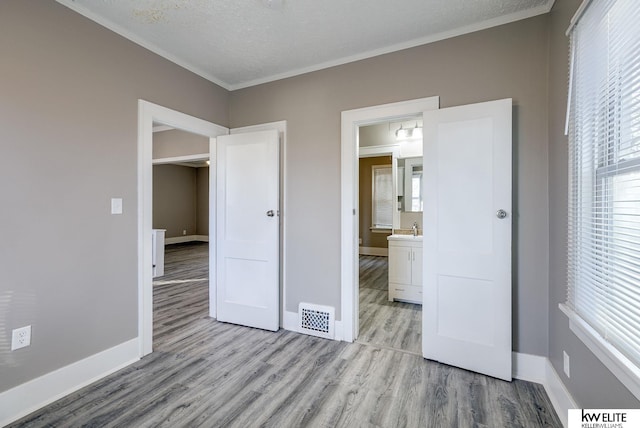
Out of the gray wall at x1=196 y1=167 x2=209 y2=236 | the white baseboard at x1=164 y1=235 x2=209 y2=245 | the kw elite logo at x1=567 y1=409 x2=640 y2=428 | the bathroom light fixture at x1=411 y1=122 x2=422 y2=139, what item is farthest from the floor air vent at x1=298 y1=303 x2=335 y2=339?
the gray wall at x1=196 y1=167 x2=209 y2=236

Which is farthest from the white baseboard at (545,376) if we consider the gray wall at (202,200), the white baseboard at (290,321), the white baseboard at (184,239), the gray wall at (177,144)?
the gray wall at (202,200)

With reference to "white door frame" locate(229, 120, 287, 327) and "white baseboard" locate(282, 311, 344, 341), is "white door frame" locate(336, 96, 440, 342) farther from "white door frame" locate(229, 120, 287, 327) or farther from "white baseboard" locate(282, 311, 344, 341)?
"white door frame" locate(229, 120, 287, 327)

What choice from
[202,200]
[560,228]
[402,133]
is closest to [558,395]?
[560,228]

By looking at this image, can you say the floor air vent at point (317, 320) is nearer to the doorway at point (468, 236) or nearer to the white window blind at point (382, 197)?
the doorway at point (468, 236)

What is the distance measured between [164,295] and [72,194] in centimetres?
250

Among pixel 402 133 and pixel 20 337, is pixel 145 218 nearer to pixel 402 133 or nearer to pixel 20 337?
pixel 20 337

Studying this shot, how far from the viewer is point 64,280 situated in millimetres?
1931

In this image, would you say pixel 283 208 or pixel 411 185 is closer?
pixel 283 208

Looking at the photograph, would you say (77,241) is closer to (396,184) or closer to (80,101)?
(80,101)

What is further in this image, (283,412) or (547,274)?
(547,274)

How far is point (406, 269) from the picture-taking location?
A: 149 inches

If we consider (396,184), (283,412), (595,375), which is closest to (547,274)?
(595,375)

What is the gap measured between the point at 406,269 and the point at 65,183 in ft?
11.5

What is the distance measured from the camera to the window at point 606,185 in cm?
108
